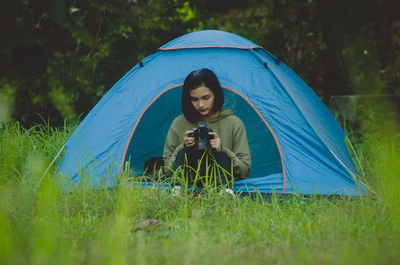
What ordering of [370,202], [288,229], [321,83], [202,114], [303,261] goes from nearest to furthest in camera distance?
1. [303,261]
2. [288,229]
3. [370,202]
4. [202,114]
5. [321,83]

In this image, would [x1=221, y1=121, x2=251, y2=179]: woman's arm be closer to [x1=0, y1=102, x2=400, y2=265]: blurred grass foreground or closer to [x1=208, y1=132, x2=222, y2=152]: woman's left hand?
[x1=208, y1=132, x2=222, y2=152]: woman's left hand

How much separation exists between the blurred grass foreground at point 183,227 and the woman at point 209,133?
0.29 m

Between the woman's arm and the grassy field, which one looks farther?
the woman's arm

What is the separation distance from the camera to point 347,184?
8.16 feet

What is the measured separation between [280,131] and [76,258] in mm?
1559

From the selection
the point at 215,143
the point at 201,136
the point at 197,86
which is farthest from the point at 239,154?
the point at 197,86

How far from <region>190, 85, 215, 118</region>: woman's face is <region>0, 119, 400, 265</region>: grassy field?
62 cm

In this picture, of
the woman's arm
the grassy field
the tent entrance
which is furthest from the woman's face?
the tent entrance

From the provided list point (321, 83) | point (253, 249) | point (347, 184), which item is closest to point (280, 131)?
point (347, 184)

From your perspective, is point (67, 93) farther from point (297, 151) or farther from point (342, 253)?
point (342, 253)

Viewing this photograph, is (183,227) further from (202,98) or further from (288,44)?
(288,44)

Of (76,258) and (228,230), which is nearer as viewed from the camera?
(76,258)

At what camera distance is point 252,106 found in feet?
8.94

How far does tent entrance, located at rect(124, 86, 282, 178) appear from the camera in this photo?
353cm
